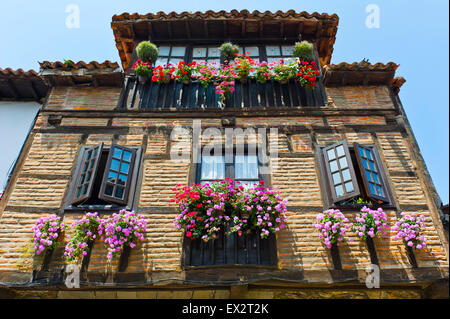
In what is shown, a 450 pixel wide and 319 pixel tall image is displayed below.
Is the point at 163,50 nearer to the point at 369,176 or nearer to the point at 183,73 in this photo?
the point at 183,73

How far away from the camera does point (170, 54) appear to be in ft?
28.8

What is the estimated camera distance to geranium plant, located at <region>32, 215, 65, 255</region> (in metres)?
5.12

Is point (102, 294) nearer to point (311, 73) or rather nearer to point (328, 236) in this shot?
point (328, 236)

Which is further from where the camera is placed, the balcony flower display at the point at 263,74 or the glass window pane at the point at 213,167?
the balcony flower display at the point at 263,74

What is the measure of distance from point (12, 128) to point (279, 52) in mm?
6889

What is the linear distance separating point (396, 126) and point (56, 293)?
7.12m

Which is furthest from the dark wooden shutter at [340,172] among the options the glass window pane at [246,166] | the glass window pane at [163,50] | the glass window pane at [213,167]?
the glass window pane at [163,50]

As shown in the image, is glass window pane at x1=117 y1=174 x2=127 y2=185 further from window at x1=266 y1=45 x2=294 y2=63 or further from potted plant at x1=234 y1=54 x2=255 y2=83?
window at x1=266 y1=45 x2=294 y2=63

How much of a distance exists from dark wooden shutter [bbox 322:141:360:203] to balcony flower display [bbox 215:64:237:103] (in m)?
2.46

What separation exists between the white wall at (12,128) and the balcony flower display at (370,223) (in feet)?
22.6

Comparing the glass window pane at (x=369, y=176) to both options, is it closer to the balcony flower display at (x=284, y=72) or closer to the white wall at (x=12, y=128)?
the balcony flower display at (x=284, y=72)

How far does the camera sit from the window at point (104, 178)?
570 cm

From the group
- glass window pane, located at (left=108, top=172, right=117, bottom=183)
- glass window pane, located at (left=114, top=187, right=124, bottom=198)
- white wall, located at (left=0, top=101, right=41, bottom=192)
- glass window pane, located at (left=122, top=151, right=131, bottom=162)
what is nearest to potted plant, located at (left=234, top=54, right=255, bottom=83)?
glass window pane, located at (left=122, top=151, right=131, bottom=162)

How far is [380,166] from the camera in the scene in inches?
247
